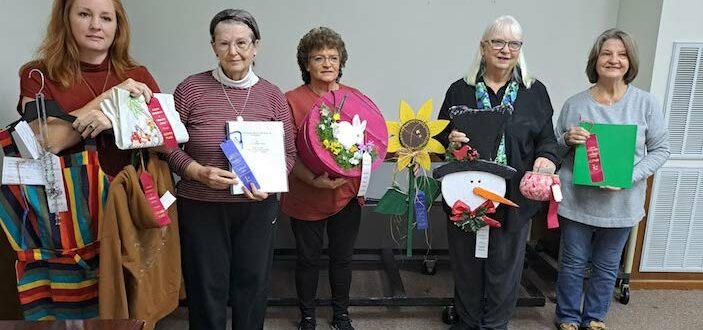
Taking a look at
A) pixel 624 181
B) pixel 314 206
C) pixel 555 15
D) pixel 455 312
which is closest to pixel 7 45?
pixel 314 206

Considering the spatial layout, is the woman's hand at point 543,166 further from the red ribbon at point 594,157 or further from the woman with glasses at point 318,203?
the woman with glasses at point 318,203

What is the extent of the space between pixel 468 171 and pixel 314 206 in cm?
68

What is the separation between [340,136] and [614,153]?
4.15 ft

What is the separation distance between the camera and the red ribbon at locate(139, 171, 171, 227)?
1716 mm

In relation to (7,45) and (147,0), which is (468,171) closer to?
(7,45)

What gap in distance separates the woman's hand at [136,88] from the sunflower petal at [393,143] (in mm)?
1001

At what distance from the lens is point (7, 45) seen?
1978 millimetres

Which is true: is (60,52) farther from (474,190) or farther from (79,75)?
(474,190)

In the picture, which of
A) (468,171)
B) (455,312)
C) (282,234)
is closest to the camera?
(468,171)

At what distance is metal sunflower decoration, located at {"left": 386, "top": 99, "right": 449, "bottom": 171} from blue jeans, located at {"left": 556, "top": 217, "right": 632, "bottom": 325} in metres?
0.83

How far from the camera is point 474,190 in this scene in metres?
2.07

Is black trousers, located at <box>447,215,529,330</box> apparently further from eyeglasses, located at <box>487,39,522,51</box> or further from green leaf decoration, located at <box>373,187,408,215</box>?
eyeglasses, located at <box>487,39,522,51</box>

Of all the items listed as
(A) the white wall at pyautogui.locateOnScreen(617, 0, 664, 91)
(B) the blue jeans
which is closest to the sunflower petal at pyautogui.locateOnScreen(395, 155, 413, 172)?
A: (B) the blue jeans

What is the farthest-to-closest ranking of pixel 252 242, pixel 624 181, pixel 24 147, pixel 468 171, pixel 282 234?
1. pixel 282 234
2. pixel 624 181
3. pixel 468 171
4. pixel 252 242
5. pixel 24 147
